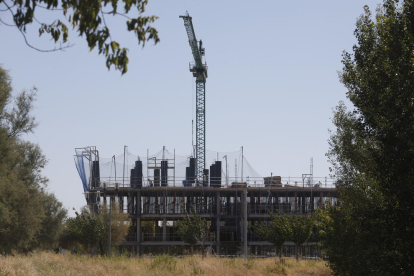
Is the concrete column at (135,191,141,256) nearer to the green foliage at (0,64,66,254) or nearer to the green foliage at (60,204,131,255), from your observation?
the green foliage at (60,204,131,255)

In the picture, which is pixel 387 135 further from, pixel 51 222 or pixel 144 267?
pixel 51 222

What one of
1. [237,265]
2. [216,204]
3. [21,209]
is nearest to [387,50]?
[237,265]

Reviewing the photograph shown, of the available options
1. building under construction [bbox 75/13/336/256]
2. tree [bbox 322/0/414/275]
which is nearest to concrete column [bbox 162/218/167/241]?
building under construction [bbox 75/13/336/256]

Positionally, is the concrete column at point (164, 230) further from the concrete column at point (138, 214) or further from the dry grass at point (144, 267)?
the dry grass at point (144, 267)

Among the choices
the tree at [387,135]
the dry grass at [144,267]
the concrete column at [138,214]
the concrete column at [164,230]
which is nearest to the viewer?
the tree at [387,135]

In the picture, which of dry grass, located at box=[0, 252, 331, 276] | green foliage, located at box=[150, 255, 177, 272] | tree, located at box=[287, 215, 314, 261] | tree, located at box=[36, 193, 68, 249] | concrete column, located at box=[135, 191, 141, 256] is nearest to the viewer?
dry grass, located at box=[0, 252, 331, 276]

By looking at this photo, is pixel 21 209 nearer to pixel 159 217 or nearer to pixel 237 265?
pixel 237 265

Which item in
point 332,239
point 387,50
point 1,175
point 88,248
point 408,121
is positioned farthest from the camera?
point 88,248

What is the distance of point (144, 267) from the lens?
99.6 ft

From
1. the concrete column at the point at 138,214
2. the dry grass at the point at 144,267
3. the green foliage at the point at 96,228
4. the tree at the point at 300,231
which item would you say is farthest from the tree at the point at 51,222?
the tree at the point at 300,231

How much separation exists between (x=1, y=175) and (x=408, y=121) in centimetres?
2293

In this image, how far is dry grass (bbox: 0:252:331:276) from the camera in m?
24.7

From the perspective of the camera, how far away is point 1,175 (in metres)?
31.2

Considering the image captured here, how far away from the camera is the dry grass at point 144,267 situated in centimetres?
2473
